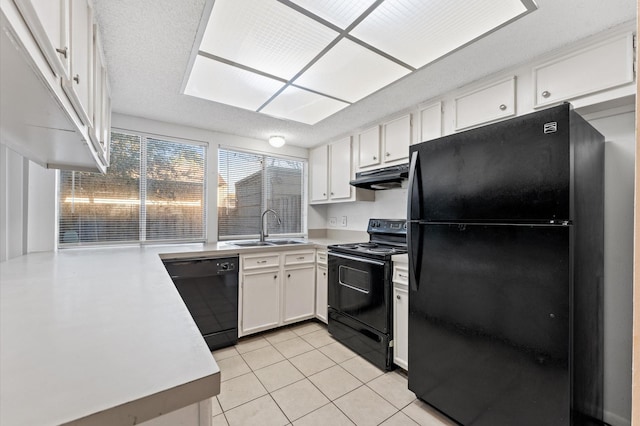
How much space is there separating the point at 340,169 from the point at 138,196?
2.18m

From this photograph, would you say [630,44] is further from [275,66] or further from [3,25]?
[3,25]

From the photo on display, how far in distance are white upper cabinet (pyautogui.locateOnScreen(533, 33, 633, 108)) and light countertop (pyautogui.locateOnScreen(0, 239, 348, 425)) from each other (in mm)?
2150

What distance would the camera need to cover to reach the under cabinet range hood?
2.41 metres

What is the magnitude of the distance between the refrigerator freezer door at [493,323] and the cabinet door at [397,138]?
106 centimetres

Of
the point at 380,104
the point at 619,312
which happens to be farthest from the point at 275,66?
the point at 619,312

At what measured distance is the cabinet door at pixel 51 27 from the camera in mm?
592

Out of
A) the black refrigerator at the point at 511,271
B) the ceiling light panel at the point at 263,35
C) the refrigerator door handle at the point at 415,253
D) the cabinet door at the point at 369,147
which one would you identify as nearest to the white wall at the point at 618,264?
the black refrigerator at the point at 511,271

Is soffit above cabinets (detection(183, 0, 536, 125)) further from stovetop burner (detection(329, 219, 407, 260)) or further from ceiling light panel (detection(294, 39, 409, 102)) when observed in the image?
stovetop burner (detection(329, 219, 407, 260))

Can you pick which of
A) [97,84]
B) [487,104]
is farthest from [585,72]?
[97,84]

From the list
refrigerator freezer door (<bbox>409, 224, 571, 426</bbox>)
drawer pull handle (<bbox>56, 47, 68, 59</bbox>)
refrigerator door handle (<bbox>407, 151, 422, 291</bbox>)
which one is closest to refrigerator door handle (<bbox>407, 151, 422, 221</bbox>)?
refrigerator door handle (<bbox>407, 151, 422, 291</bbox>)

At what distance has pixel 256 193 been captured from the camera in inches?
139

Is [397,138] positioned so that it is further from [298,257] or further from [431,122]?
[298,257]

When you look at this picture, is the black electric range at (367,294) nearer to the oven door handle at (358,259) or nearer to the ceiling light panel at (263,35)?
the oven door handle at (358,259)

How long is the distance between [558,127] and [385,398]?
6.04 ft
